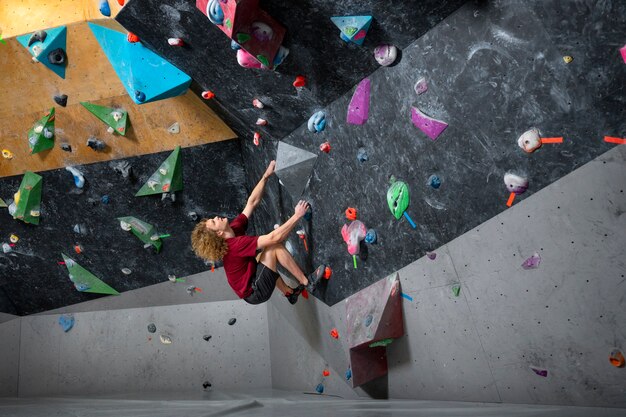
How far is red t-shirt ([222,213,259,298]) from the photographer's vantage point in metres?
4.05

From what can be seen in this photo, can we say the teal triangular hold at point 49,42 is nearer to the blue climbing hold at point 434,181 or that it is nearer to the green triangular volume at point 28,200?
the green triangular volume at point 28,200

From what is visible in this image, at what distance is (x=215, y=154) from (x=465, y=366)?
A: 249cm

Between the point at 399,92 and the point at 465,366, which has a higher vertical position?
the point at 399,92

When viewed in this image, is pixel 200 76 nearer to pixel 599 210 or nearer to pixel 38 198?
pixel 38 198

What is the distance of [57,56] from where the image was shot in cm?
418

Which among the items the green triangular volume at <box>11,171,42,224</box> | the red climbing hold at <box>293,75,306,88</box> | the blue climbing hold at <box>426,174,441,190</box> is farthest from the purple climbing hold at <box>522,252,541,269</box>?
the green triangular volume at <box>11,171,42,224</box>

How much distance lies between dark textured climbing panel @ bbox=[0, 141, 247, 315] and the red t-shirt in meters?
0.82

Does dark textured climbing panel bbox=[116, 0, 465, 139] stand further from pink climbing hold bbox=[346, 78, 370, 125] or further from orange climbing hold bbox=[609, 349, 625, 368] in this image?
orange climbing hold bbox=[609, 349, 625, 368]

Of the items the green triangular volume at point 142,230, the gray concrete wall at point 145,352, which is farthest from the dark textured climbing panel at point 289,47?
the gray concrete wall at point 145,352

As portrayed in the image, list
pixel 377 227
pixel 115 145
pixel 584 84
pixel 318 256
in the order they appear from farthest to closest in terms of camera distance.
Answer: pixel 115 145, pixel 318 256, pixel 377 227, pixel 584 84

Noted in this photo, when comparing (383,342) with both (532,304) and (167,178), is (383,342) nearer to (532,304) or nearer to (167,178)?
(532,304)

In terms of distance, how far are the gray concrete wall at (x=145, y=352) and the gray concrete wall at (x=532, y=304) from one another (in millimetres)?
2257

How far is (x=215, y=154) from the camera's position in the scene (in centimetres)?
477

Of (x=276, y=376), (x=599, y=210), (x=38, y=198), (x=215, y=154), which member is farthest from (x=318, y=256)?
(x=38, y=198)
